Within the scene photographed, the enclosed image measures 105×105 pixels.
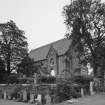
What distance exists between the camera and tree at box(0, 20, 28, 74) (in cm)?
4988

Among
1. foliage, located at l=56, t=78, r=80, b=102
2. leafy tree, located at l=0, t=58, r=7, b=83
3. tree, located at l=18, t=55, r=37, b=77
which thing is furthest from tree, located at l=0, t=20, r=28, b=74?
foliage, located at l=56, t=78, r=80, b=102

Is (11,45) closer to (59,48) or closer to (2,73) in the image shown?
(2,73)

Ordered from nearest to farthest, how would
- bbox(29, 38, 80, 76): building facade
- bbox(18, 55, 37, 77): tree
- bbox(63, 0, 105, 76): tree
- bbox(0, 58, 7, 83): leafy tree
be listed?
bbox(63, 0, 105, 76): tree
bbox(0, 58, 7, 83): leafy tree
bbox(18, 55, 37, 77): tree
bbox(29, 38, 80, 76): building facade

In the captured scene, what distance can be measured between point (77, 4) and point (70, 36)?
17.4 ft

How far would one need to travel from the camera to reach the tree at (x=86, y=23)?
38406mm

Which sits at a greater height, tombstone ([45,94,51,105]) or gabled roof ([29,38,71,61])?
gabled roof ([29,38,71,61])

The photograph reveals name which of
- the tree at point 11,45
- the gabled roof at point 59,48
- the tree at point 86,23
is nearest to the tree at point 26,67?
the tree at point 11,45

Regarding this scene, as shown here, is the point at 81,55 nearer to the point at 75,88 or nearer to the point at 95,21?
the point at 95,21

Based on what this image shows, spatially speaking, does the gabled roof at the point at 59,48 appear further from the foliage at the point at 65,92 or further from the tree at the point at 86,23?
the foliage at the point at 65,92

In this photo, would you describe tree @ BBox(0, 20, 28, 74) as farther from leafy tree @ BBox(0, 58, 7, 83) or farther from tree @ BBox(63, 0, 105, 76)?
tree @ BBox(63, 0, 105, 76)

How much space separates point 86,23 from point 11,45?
1917 cm

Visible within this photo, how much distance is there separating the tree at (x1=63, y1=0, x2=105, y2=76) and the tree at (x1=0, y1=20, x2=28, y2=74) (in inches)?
607

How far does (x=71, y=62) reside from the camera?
55812mm

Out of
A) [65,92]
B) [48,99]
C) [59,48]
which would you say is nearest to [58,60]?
[59,48]
